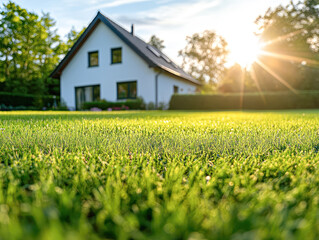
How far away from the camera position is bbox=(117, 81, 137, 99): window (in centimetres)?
1673

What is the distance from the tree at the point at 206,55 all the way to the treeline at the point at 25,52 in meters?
21.3

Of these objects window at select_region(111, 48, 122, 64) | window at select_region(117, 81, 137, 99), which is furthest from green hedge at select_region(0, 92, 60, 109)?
window at select_region(111, 48, 122, 64)

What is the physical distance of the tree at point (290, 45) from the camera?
2391cm

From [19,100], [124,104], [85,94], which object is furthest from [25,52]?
[124,104]

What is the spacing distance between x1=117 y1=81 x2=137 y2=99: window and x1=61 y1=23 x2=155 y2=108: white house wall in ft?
1.08

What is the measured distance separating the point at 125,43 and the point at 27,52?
1616 centimetres

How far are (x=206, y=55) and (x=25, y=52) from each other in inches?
1086

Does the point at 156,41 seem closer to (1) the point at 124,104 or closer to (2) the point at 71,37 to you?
(2) the point at 71,37

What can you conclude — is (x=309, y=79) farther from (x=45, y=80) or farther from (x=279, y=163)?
(x=45, y=80)

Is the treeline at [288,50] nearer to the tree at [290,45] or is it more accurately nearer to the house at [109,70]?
the tree at [290,45]

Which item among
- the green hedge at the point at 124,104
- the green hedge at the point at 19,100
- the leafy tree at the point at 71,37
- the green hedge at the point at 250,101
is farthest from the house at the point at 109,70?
the leafy tree at the point at 71,37

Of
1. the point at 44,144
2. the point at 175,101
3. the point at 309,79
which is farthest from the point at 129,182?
the point at 309,79

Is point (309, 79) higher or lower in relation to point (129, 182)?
higher

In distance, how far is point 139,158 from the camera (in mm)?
1743
